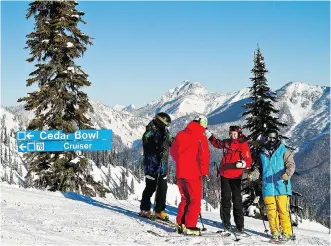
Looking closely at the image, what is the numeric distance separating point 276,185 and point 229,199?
1161mm

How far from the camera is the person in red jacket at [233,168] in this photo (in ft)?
32.3

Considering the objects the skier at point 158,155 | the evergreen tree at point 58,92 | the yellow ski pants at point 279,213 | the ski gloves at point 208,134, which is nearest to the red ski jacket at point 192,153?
the ski gloves at point 208,134

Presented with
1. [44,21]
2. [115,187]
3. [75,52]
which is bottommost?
[115,187]

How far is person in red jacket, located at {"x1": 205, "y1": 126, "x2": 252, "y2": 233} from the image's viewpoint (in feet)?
32.3

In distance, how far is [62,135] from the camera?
17266 mm

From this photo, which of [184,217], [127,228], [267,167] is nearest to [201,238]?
[184,217]

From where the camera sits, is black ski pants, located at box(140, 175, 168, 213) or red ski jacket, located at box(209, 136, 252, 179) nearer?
red ski jacket, located at box(209, 136, 252, 179)

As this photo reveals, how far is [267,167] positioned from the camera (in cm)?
972

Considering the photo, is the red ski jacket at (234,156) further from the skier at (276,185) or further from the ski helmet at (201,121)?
the ski helmet at (201,121)

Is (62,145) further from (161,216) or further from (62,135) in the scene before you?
(161,216)

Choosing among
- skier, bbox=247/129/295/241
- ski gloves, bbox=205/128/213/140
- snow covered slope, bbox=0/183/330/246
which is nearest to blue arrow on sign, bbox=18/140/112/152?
snow covered slope, bbox=0/183/330/246

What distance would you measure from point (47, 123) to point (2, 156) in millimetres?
192863

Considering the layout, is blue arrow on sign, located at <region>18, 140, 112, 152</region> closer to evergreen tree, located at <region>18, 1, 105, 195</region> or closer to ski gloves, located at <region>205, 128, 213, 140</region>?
evergreen tree, located at <region>18, 1, 105, 195</region>

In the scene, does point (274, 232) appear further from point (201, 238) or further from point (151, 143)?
point (151, 143)
